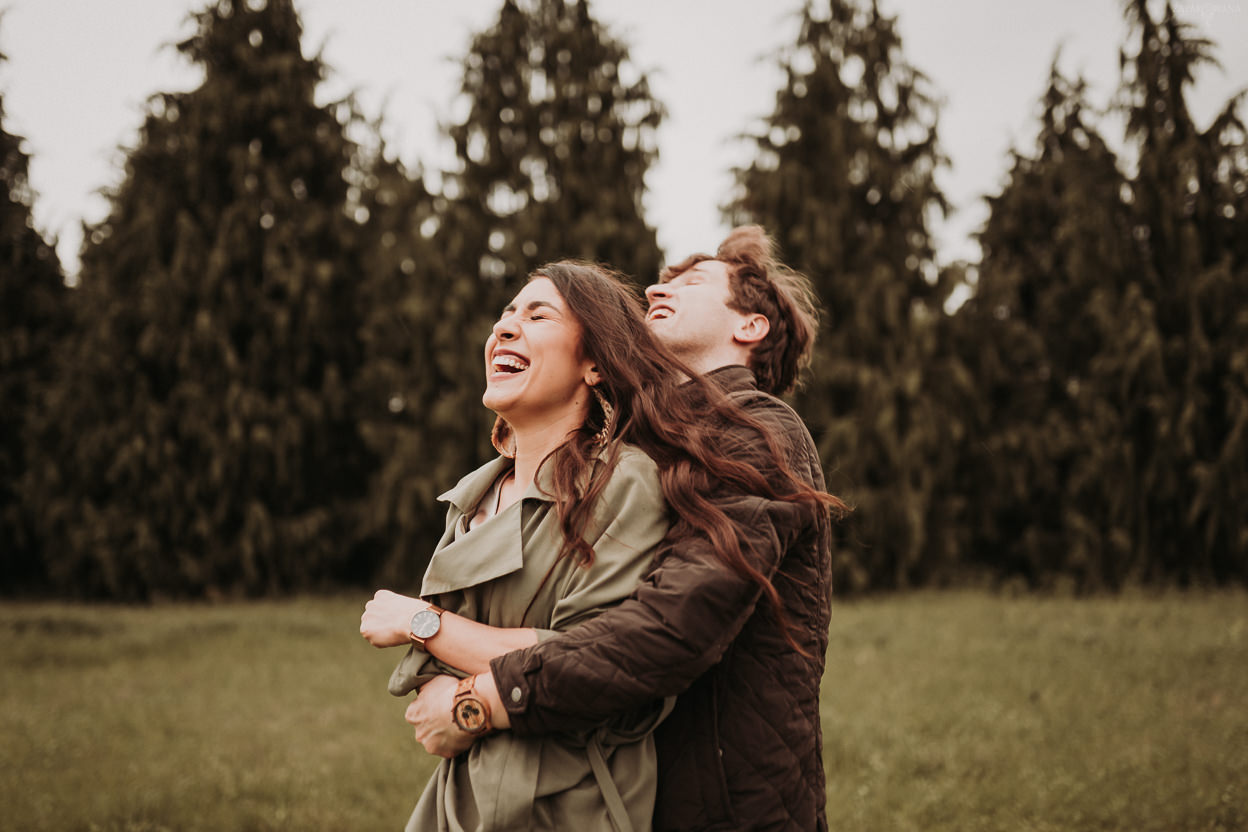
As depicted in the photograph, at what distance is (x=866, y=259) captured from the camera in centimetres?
1329

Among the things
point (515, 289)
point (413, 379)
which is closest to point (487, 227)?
point (515, 289)

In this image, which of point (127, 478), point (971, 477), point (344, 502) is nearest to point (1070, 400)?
point (971, 477)

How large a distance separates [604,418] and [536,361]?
0.95ft

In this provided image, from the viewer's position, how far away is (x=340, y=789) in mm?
5520

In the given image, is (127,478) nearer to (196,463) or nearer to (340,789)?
(196,463)

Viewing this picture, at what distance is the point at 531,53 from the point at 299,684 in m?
10.0

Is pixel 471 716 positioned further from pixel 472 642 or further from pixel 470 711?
pixel 472 642

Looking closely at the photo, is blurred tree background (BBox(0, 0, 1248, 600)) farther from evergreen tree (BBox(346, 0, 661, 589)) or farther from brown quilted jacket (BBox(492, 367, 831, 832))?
brown quilted jacket (BBox(492, 367, 831, 832))

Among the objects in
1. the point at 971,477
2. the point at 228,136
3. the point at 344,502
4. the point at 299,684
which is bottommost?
the point at 299,684

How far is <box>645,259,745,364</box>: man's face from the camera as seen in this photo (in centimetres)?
269

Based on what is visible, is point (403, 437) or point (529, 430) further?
point (403, 437)

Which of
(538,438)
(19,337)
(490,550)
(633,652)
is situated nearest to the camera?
(633,652)

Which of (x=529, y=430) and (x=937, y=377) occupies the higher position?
(x=937, y=377)

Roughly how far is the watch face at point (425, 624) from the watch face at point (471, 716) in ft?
0.60
